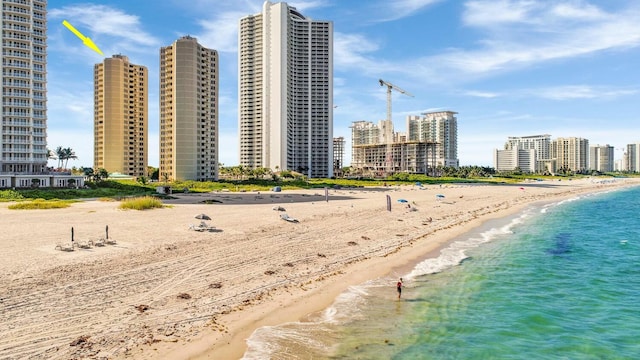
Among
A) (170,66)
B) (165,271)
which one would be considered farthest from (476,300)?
(170,66)

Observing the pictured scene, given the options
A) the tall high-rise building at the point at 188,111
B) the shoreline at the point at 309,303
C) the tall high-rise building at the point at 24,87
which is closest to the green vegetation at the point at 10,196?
the tall high-rise building at the point at 24,87

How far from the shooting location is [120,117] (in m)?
162

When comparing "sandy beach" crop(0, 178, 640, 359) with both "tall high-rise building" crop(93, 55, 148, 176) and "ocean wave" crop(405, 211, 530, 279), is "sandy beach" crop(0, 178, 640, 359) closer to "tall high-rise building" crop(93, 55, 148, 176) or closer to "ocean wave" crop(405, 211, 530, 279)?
"ocean wave" crop(405, 211, 530, 279)

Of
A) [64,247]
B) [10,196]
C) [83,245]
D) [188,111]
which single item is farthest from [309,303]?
[188,111]

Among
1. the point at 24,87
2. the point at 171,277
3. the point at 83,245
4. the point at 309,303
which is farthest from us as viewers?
the point at 24,87

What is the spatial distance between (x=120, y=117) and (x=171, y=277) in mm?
157566

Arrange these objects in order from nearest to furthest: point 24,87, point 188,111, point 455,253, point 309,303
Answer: point 309,303 < point 455,253 < point 24,87 < point 188,111

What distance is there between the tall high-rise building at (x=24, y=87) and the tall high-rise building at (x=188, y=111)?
45.3 meters

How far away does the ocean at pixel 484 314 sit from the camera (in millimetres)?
16594

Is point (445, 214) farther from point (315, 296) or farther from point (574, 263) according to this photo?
point (315, 296)

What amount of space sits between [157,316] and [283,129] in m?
179

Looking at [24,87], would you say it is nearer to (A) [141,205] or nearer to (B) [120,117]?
(A) [141,205]

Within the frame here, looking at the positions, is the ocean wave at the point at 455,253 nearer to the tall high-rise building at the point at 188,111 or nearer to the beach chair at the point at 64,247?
the beach chair at the point at 64,247

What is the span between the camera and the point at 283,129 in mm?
194000
